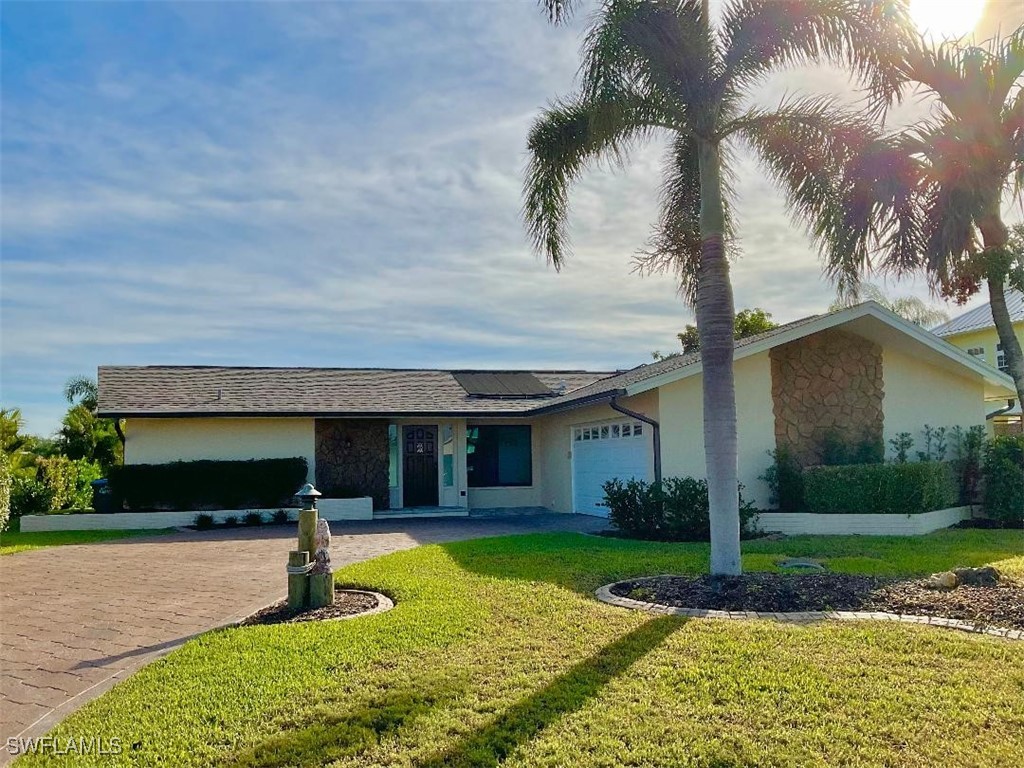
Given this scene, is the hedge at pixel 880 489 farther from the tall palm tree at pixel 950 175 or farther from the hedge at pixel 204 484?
the hedge at pixel 204 484

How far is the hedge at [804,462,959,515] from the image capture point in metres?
13.1

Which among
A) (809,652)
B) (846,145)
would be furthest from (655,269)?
(809,652)

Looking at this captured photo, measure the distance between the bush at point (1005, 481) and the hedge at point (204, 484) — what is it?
15.2 m

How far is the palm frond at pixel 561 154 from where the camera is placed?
29.2 feet

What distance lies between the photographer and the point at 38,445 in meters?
23.7

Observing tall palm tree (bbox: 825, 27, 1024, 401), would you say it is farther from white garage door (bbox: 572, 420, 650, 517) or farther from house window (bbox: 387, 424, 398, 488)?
house window (bbox: 387, 424, 398, 488)

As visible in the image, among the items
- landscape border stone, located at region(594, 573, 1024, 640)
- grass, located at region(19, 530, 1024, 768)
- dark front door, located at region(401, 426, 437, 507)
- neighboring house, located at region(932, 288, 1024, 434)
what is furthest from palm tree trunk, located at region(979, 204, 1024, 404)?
neighboring house, located at region(932, 288, 1024, 434)

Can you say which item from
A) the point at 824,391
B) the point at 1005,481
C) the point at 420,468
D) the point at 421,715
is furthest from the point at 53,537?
the point at 1005,481

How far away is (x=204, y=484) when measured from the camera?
58.1 feet

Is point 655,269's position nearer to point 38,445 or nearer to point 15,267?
point 15,267

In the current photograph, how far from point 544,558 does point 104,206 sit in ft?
29.2

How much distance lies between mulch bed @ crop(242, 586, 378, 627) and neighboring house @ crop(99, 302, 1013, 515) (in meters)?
7.83

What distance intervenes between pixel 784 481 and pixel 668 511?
357 cm

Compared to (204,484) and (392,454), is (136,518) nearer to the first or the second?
(204,484)
